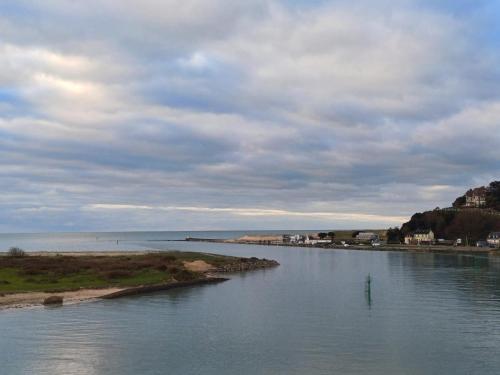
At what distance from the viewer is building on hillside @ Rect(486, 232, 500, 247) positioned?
179 metres

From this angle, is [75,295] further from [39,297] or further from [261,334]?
[261,334]

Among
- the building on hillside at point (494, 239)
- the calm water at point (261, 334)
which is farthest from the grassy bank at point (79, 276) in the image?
the building on hillside at point (494, 239)

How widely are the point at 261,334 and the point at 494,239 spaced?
163693 mm

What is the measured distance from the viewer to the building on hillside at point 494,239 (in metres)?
179

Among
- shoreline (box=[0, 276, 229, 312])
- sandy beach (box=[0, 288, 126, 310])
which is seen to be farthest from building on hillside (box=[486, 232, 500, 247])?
sandy beach (box=[0, 288, 126, 310])

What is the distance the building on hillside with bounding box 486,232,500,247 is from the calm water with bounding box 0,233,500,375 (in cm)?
12627

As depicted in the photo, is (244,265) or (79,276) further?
(244,265)

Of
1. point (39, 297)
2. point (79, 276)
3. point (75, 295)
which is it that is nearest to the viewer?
point (39, 297)

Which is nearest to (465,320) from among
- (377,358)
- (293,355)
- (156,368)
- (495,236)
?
(377,358)

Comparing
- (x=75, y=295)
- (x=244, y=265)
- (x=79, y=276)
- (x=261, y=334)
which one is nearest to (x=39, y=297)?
(x=75, y=295)

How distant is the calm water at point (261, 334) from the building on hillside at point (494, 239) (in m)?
126

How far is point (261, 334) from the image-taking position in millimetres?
38656

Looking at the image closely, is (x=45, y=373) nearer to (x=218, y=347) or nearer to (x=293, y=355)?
(x=218, y=347)

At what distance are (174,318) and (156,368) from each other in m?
Answer: 15.9
